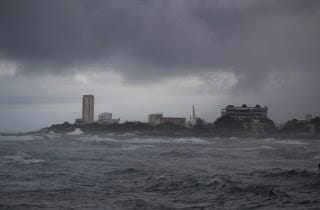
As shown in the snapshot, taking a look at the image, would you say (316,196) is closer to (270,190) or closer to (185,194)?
(270,190)

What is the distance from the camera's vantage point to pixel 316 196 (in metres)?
10.7

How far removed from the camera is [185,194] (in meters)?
11.1

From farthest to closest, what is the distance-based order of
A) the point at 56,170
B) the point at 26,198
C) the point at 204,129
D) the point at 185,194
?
the point at 204,129 → the point at 56,170 → the point at 185,194 → the point at 26,198

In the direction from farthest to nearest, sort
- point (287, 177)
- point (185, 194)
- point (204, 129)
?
1. point (204, 129)
2. point (287, 177)
3. point (185, 194)

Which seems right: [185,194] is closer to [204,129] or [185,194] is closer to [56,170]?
[56,170]

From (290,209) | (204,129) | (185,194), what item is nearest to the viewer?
(290,209)

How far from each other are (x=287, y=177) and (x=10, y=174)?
34.6 feet

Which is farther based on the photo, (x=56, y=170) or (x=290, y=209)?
(x=56, y=170)

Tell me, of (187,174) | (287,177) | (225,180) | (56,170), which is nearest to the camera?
(225,180)

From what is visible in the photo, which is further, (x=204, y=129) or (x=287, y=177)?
(x=204, y=129)

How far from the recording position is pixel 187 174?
15805 millimetres

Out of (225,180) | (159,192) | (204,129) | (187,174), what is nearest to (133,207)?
(159,192)

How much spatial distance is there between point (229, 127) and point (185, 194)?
109799mm

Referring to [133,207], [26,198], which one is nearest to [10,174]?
[26,198]
